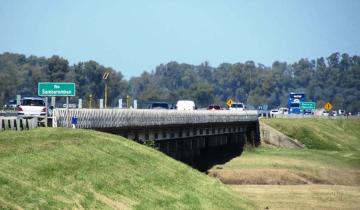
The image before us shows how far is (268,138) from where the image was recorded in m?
86.3

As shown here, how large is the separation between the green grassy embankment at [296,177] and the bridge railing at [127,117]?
4.77 metres

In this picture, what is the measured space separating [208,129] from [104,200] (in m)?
42.1

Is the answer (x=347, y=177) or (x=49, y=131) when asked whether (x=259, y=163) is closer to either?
(x=347, y=177)

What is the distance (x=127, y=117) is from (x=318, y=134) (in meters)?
57.5

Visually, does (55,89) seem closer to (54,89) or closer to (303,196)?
(54,89)

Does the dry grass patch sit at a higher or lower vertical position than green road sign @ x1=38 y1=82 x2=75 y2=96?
lower

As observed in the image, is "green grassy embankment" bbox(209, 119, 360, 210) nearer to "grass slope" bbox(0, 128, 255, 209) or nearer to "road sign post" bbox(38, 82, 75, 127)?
"grass slope" bbox(0, 128, 255, 209)

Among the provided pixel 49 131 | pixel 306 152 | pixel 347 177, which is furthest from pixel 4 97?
pixel 49 131

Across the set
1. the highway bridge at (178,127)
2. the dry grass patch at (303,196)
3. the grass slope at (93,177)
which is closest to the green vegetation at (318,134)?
the highway bridge at (178,127)

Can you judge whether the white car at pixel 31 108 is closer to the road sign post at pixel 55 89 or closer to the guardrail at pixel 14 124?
the road sign post at pixel 55 89

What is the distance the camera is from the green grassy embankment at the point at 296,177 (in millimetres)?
46344

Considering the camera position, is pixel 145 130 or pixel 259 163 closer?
pixel 145 130

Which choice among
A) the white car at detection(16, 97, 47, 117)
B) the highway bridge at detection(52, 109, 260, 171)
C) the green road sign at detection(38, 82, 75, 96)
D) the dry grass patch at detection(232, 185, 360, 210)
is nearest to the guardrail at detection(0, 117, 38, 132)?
the highway bridge at detection(52, 109, 260, 171)

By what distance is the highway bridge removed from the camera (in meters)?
39.4
